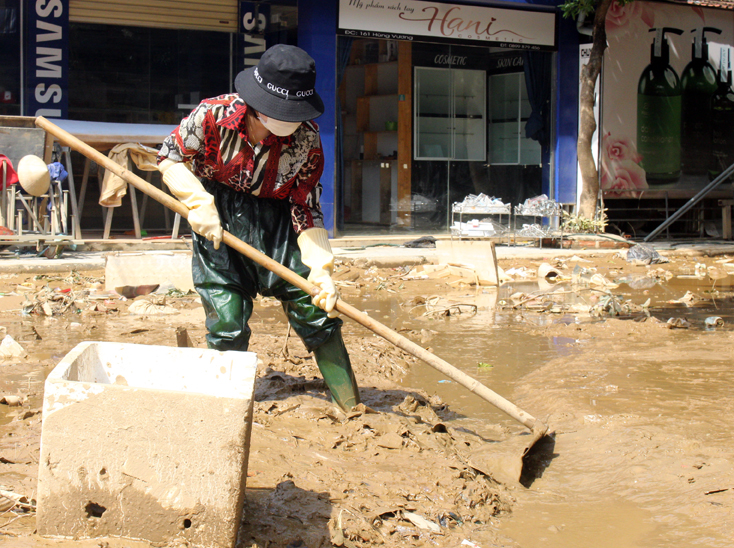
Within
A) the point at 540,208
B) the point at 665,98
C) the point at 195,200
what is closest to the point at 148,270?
the point at 195,200

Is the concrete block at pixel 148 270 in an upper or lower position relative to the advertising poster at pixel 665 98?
lower

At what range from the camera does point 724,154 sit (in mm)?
14812

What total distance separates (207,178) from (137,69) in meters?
9.65

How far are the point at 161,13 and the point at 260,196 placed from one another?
969cm

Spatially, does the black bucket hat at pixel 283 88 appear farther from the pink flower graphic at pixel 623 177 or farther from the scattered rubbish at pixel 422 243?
the pink flower graphic at pixel 623 177

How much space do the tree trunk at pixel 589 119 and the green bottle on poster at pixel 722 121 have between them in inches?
132

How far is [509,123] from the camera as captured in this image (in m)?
13.5

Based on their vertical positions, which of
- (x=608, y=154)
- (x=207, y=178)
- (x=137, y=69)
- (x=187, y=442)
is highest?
(x=137, y=69)

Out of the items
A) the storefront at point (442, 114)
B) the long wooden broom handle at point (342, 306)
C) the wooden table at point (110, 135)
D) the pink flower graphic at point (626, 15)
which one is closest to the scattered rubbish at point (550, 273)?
the storefront at point (442, 114)

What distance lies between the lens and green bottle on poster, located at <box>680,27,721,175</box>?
46.2ft

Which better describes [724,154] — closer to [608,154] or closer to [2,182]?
[608,154]

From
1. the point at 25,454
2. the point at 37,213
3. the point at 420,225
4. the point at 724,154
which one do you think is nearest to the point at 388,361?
the point at 25,454

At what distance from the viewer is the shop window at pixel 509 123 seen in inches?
526

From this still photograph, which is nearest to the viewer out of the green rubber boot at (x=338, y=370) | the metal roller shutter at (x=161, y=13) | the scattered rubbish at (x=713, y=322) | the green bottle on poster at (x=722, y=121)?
the green rubber boot at (x=338, y=370)
